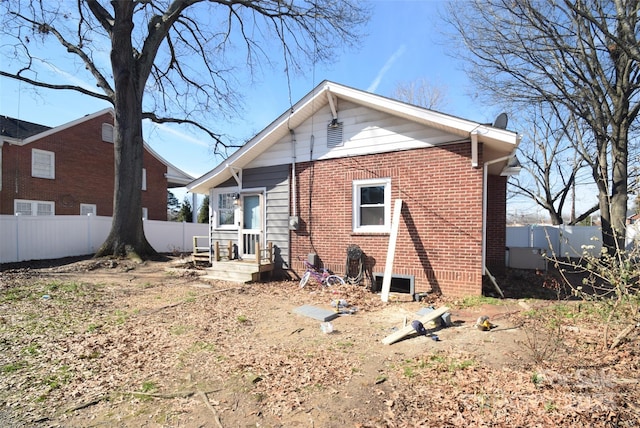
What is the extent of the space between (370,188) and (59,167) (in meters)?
19.3

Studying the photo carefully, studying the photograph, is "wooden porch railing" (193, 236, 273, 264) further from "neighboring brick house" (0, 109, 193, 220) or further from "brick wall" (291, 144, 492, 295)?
"neighboring brick house" (0, 109, 193, 220)

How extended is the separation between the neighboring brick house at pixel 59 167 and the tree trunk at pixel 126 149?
8503mm

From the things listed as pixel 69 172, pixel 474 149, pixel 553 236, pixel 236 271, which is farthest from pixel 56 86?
pixel 553 236

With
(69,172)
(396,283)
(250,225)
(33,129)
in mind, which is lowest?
(396,283)

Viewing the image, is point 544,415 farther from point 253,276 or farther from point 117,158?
point 117,158

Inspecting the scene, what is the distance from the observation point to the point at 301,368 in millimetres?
3893

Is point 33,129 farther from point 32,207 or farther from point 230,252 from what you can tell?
point 230,252

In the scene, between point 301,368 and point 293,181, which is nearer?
point 301,368

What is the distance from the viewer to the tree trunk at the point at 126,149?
40.7 ft

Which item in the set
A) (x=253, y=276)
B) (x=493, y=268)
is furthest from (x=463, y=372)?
(x=493, y=268)

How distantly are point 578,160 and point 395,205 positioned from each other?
1901cm

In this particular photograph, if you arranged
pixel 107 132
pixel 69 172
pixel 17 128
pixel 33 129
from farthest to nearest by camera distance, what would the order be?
pixel 107 132
pixel 69 172
pixel 33 129
pixel 17 128

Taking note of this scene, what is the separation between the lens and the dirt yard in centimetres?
290

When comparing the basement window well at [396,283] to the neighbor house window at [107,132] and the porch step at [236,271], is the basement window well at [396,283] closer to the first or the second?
the porch step at [236,271]
